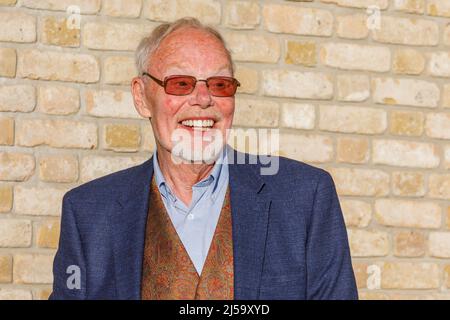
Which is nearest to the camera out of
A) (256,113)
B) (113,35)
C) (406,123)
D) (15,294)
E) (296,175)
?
(296,175)

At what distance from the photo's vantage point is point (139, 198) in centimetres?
297

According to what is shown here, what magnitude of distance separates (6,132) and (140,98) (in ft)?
2.41

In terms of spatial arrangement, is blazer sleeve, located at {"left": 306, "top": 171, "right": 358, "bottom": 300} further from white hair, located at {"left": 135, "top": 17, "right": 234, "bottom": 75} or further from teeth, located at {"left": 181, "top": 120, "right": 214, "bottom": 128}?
white hair, located at {"left": 135, "top": 17, "right": 234, "bottom": 75}

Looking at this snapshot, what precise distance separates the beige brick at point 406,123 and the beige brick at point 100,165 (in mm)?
1352

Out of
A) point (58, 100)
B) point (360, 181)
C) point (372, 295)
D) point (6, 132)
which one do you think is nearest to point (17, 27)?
point (58, 100)

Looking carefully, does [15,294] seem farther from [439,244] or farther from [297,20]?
[439,244]

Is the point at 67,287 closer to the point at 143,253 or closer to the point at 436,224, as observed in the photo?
the point at 143,253

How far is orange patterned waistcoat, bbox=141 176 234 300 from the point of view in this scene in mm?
2795

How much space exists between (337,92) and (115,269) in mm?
1614

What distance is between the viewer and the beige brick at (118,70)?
12.0 feet

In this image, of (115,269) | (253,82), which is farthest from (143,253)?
(253,82)

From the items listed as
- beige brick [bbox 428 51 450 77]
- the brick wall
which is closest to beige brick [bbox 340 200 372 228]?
the brick wall

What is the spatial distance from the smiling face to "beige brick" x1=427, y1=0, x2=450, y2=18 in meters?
1.51

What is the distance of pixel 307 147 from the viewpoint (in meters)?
3.84
